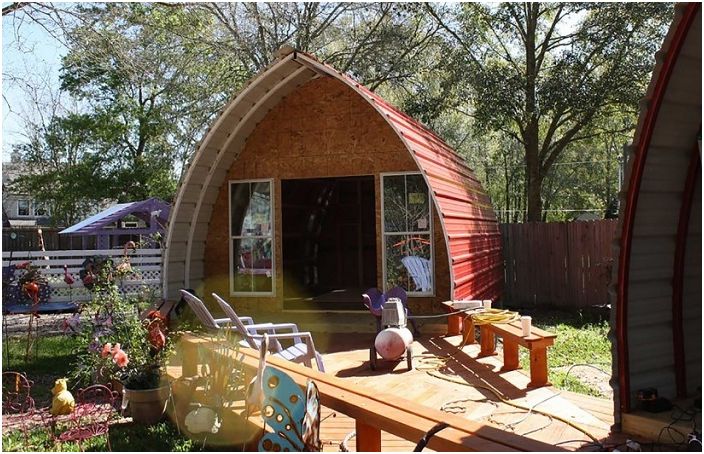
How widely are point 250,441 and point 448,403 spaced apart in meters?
1.79

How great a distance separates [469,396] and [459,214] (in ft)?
13.3

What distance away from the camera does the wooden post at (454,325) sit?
7.97 meters

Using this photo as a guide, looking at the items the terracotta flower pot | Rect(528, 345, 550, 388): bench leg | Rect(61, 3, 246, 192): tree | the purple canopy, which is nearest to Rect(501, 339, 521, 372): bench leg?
Rect(528, 345, 550, 388): bench leg

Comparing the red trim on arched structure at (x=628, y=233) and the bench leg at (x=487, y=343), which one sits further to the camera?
the bench leg at (x=487, y=343)

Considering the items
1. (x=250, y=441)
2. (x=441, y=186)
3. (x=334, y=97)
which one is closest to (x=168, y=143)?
(x=334, y=97)

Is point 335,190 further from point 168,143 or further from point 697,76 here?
point 168,143

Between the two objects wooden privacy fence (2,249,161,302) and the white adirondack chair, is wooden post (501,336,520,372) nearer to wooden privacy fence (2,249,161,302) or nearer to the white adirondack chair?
the white adirondack chair

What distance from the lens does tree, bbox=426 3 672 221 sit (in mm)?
13547

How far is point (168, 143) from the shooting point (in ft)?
78.8

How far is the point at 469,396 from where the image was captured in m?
5.19

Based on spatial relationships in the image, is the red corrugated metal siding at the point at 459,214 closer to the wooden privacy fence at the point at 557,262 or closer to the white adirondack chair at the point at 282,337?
the wooden privacy fence at the point at 557,262

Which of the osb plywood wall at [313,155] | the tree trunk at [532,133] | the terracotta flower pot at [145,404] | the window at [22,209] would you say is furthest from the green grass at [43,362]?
the window at [22,209]

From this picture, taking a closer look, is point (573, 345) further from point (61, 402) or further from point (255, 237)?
point (61, 402)

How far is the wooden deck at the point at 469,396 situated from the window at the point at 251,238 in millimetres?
2759
